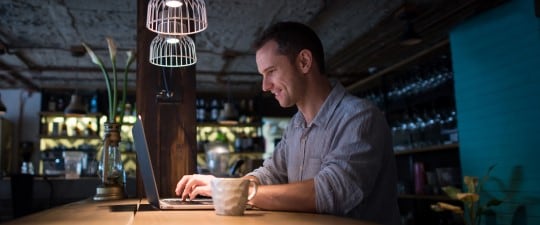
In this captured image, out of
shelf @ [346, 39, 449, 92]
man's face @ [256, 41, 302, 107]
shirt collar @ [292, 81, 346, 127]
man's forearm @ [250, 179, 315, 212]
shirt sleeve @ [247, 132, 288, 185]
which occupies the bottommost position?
man's forearm @ [250, 179, 315, 212]

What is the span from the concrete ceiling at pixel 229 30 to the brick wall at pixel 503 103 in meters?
0.29

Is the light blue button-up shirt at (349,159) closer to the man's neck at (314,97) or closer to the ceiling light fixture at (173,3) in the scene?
the man's neck at (314,97)

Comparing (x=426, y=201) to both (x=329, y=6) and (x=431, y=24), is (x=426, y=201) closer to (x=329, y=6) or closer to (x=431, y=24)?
(x=431, y=24)

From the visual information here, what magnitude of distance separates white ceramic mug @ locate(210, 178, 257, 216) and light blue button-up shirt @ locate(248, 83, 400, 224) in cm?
26

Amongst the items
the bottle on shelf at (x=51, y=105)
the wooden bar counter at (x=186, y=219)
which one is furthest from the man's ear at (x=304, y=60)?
the bottle on shelf at (x=51, y=105)

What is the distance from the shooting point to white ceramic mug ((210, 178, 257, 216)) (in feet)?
4.16

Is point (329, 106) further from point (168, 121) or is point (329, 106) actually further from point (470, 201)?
point (470, 201)

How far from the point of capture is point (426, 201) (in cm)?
563

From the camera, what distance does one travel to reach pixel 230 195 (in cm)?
127

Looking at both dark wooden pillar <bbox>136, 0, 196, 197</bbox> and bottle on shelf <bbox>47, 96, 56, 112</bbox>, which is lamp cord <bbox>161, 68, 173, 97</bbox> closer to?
dark wooden pillar <bbox>136, 0, 196, 197</bbox>

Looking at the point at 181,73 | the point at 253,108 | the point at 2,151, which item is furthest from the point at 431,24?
the point at 2,151

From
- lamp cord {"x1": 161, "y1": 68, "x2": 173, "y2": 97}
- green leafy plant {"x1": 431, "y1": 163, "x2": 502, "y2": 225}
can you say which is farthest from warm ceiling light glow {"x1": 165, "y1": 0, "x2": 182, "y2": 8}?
green leafy plant {"x1": 431, "y1": 163, "x2": 502, "y2": 225}

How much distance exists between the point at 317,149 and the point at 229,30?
4180mm

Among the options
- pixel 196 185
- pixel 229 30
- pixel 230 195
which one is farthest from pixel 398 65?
pixel 230 195
